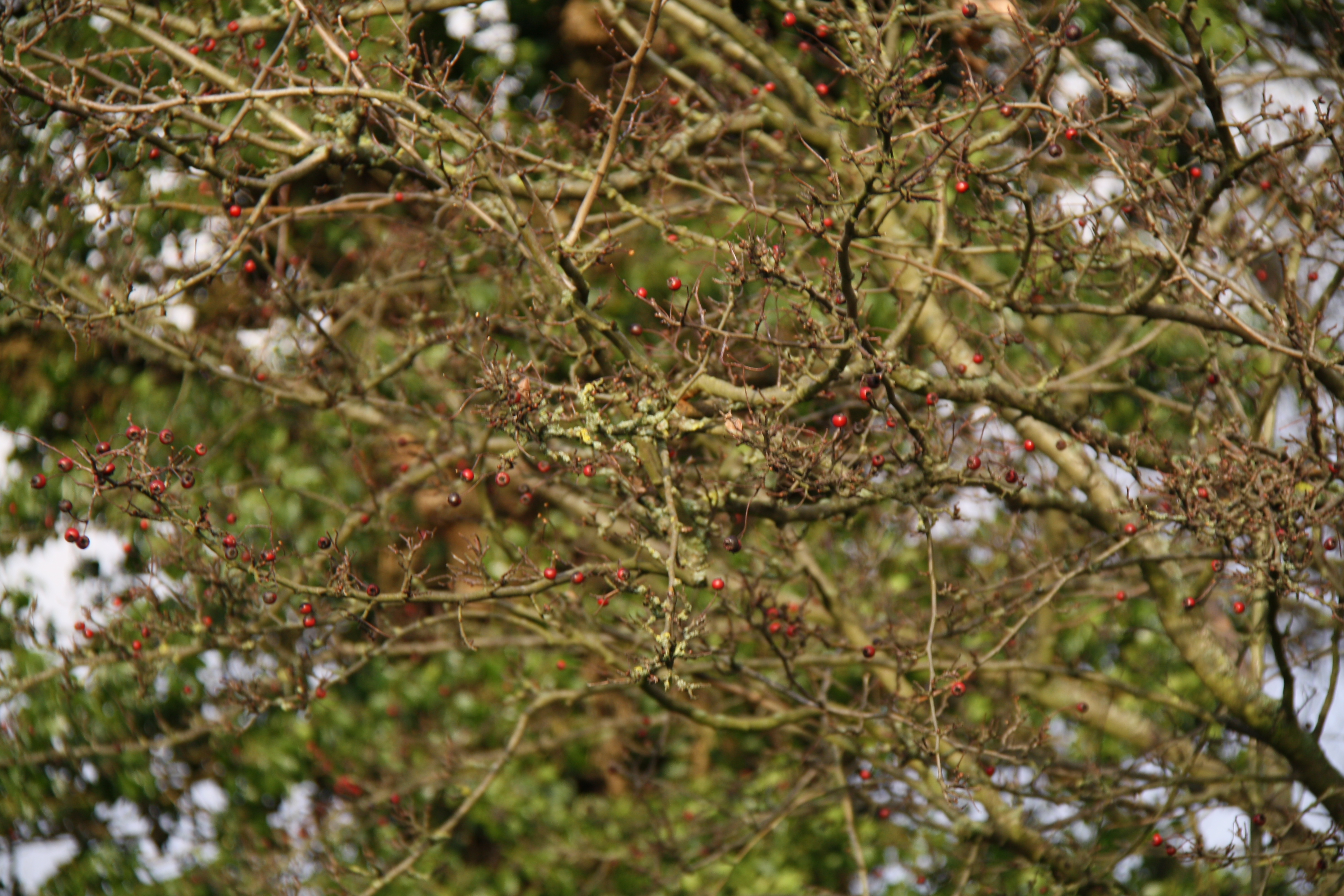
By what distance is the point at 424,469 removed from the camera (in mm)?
5355

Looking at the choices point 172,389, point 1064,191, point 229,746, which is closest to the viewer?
point 1064,191

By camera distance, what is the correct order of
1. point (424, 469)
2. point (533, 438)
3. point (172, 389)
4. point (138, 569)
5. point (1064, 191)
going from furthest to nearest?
point (172, 389), point (138, 569), point (424, 469), point (1064, 191), point (533, 438)

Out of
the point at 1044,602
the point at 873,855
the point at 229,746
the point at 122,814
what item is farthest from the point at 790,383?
the point at 122,814

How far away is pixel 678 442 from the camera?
362 centimetres

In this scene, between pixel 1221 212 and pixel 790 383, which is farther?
pixel 1221 212

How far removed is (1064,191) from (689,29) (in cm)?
195

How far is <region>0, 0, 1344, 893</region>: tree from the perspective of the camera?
344 centimetres

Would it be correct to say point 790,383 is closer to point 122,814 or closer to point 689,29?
point 689,29

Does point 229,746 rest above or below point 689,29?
below

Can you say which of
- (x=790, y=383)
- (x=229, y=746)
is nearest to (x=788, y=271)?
(x=790, y=383)

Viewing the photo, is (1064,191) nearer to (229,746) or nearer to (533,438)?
(533,438)

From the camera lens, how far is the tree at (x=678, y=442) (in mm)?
3443

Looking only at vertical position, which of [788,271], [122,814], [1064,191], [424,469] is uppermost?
[788,271]

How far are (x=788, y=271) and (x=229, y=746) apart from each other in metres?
4.91
